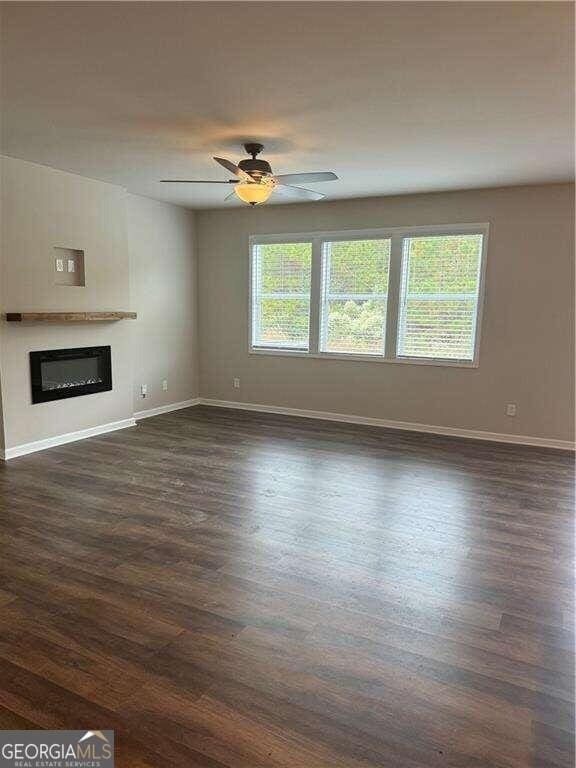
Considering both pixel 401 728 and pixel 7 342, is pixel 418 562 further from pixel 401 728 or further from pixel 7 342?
pixel 7 342

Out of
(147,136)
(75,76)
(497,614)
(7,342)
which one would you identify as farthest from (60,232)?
(497,614)

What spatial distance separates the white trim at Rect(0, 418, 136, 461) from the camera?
462cm

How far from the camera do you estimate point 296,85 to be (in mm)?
2781

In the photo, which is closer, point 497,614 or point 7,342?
point 497,614

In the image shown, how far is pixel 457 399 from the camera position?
18.5 feet

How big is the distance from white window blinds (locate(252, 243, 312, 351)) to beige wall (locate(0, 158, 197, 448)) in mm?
1018

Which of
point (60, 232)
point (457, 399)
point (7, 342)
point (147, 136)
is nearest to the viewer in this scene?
point (147, 136)

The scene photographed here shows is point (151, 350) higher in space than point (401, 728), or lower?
higher

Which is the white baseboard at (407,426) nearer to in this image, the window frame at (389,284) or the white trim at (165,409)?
the white trim at (165,409)

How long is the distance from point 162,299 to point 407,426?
3516 millimetres

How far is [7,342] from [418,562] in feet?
12.9

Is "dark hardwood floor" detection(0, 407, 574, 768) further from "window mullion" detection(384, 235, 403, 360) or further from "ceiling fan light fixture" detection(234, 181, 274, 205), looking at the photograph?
"ceiling fan light fixture" detection(234, 181, 274, 205)

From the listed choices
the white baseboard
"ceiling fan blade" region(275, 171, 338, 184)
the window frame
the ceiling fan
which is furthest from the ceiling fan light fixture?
the white baseboard

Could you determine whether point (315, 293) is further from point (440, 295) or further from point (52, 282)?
point (52, 282)
